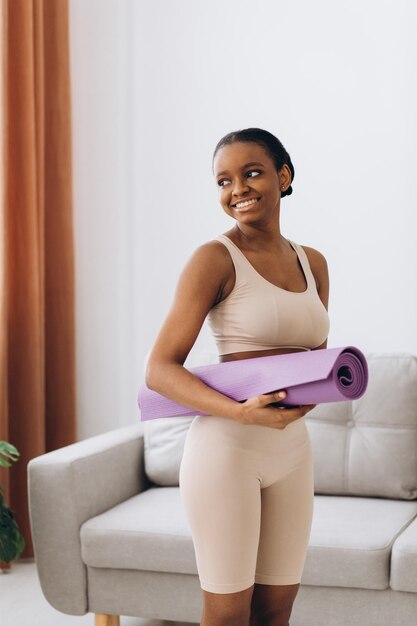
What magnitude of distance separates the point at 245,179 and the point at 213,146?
203cm

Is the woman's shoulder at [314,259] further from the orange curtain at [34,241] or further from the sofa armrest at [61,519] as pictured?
the orange curtain at [34,241]

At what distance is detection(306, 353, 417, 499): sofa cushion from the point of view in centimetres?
278

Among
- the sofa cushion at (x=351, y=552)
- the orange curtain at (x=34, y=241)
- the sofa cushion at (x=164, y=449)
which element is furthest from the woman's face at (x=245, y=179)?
the orange curtain at (x=34, y=241)

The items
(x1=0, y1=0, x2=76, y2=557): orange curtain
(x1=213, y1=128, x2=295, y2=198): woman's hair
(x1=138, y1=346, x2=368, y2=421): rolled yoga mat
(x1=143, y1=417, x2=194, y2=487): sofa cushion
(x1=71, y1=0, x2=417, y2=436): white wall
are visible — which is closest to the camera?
(x1=138, y1=346, x2=368, y2=421): rolled yoga mat

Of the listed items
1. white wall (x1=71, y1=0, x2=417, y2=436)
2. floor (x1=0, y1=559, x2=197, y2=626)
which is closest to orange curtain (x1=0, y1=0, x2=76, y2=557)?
white wall (x1=71, y1=0, x2=417, y2=436)

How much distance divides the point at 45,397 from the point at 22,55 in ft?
4.60

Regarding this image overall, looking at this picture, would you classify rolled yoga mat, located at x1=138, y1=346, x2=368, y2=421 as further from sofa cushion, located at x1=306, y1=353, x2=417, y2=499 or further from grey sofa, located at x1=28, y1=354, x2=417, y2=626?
sofa cushion, located at x1=306, y1=353, x2=417, y2=499

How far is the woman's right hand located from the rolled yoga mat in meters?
0.01

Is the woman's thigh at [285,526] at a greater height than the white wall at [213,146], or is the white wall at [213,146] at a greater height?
the white wall at [213,146]

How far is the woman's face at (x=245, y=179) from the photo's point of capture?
1.58 metres

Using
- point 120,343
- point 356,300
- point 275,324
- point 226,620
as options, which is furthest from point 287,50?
point 226,620

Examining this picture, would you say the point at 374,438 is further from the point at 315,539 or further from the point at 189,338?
the point at 189,338

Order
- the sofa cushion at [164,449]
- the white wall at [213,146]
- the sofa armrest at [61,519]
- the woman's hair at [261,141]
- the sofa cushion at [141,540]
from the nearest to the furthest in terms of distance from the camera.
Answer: the woman's hair at [261,141]
the sofa cushion at [141,540]
the sofa armrest at [61,519]
the sofa cushion at [164,449]
the white wall at [213,146]

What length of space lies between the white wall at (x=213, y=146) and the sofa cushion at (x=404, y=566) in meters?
1.06
